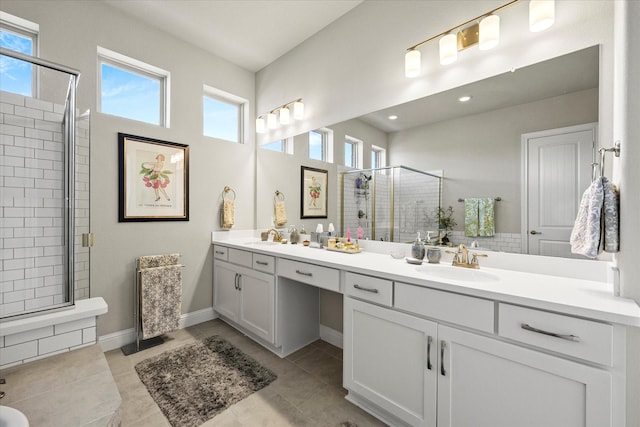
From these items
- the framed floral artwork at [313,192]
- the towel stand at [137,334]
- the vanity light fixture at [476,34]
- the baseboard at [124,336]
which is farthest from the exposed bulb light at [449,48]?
the baseboard at [124,336]

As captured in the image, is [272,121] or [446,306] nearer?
[446,306]

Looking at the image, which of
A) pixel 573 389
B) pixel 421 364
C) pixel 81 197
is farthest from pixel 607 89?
pixel 81 197

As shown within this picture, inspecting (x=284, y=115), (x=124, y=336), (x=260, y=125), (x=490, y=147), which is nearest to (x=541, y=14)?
(x=490, y=147)

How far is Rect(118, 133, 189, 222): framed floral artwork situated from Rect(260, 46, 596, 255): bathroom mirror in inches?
82.3

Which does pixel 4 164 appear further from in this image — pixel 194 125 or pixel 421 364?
pixel 421 364

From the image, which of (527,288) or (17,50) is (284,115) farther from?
(527,288)

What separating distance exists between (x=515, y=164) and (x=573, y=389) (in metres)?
1.10

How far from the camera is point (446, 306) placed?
4.10 feet

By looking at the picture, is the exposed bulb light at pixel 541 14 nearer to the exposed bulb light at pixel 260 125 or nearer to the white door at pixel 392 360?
the white door at pixel 392 360

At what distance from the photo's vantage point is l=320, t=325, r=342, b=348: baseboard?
244 cm

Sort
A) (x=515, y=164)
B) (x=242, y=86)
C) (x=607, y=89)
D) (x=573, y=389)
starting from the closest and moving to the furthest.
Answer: (x=573, y=389), (x=607, y=89), (x=515, y=164), (x=242, y=86)

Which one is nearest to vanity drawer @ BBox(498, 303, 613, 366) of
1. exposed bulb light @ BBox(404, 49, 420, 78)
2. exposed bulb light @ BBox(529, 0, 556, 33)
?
exposed bulb light @ BBox(529, 0, 556, 33)

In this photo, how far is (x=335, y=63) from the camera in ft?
8.27

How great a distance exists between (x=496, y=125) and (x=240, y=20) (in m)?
2.34
